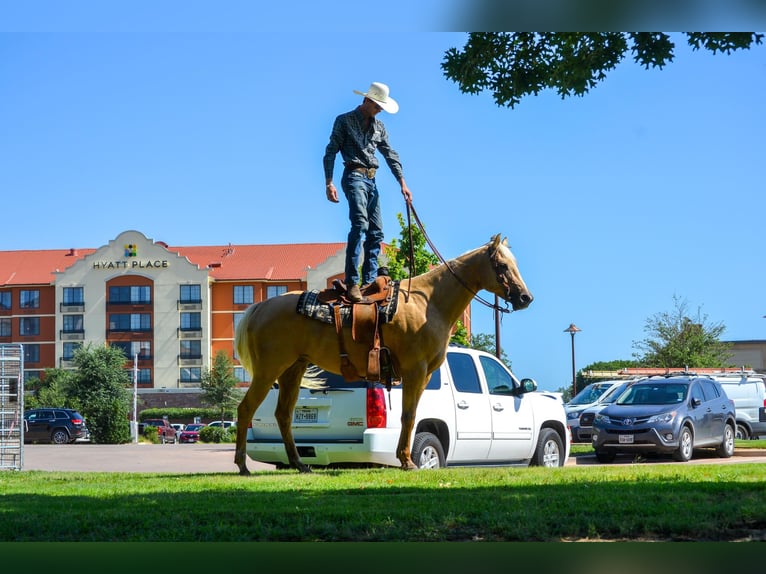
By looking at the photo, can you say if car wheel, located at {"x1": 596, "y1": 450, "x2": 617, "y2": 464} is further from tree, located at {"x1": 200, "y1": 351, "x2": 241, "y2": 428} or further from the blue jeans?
tree, located at {"x1": 200, "y1": 351, "x2": 241, "y2": 428}

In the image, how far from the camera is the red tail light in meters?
11.7

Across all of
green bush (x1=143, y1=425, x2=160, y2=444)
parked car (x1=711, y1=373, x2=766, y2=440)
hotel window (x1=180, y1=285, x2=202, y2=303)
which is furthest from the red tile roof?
parked car (x1=711, y1=373, x2=766, y2=440)

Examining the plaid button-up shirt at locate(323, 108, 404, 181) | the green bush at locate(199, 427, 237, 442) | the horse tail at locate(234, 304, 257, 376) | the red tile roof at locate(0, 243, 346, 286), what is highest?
the red tile roof at locate(0, 243, 346, 286)

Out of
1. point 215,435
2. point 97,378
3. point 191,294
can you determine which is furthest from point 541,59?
point 191,294

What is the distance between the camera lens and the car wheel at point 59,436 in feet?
147

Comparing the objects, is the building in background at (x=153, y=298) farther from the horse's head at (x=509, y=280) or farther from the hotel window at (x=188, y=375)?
the horse's head at (x=509, y=280)

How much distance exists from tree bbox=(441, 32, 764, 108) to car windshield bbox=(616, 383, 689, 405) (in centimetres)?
1155

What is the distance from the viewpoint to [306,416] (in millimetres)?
12188

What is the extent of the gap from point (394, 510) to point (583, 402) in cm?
2453

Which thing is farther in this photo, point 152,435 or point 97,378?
point 97,378

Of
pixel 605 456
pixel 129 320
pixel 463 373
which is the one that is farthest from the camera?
pixel 129 320

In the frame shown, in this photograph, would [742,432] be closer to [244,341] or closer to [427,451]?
[427,451]

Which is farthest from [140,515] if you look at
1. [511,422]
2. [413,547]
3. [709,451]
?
[709,451]

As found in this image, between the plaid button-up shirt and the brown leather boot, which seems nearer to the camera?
the brown leather boot
